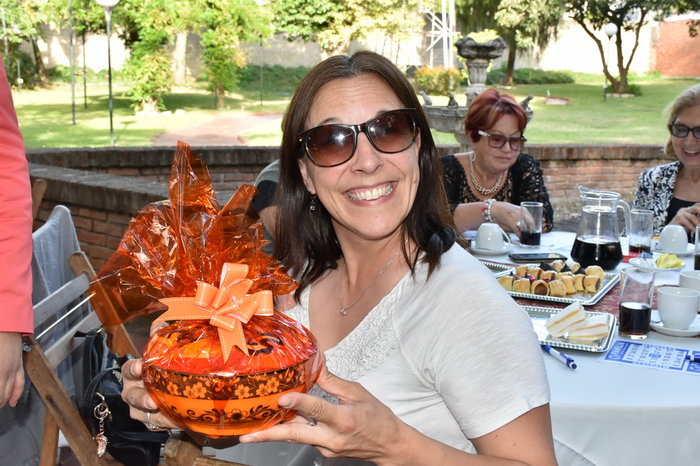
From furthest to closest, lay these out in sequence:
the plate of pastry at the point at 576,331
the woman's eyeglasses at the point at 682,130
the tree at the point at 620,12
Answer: the tree at the point at 620,12 < the woman's eyeglasses at the point at 682,130 < the plate of pastry at the point at 576,331

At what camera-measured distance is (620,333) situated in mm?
2396

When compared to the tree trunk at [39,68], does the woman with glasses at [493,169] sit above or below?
below

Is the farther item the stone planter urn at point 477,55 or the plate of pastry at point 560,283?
the stone planter urn at point 477,55

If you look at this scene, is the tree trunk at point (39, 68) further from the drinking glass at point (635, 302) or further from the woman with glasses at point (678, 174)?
Answer: the drinking glass at point (635, 302)

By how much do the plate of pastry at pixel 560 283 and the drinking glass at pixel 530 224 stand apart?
56 cm

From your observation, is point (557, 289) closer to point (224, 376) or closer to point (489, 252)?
point (489, 252)

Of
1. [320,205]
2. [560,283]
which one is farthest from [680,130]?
[320,205]

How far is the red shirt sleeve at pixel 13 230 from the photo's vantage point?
1.86 meters

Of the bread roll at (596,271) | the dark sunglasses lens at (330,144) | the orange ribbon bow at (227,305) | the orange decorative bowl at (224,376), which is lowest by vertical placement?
the bread roll at (596,271)

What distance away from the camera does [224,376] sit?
1134 mm

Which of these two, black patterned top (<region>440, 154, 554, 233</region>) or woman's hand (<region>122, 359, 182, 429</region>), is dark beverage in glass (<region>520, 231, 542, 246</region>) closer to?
black patterned top (<region>440, 154, 554, 233</region>)

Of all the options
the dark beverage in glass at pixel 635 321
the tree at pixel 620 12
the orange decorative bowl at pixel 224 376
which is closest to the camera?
the orange decorative bowl at pixel 224 376

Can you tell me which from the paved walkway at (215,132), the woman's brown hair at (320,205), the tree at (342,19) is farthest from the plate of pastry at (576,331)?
the tree at (342,19)

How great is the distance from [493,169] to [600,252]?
3.88 ft
